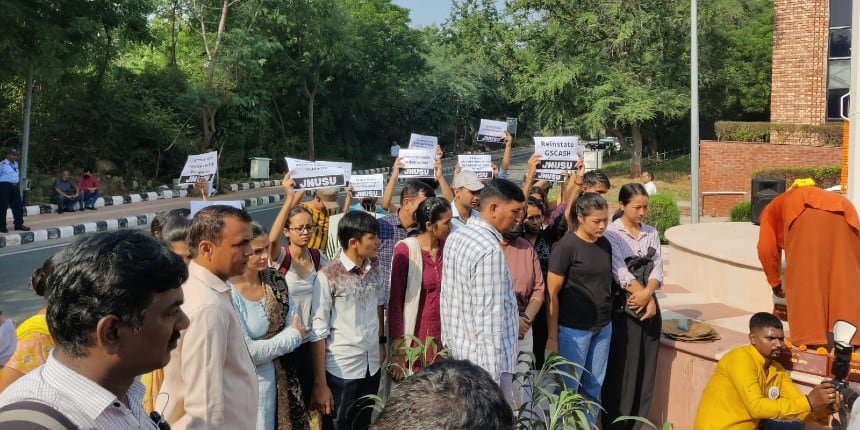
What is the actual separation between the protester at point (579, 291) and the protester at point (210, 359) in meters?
2.48

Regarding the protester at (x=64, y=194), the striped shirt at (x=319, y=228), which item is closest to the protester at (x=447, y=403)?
the striped shirt at (x=319, y=228)

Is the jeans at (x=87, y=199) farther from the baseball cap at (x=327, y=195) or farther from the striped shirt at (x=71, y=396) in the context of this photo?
the striped shirt at (x=71, y=396)

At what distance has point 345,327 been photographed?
14.1ft

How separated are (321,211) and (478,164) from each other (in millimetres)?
1989

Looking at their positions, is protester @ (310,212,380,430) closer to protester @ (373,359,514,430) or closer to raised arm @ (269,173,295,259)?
raised arm @ (269,173,295,259)

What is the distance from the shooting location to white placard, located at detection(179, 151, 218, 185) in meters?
6.82

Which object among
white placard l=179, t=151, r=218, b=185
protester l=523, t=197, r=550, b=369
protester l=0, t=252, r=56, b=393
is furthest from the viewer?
white placard l=179, t=151, r=218, b=185

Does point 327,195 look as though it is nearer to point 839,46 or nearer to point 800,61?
point 800,61

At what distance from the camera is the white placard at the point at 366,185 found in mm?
7324

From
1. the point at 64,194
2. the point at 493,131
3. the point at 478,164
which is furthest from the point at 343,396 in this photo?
the point at 64,194

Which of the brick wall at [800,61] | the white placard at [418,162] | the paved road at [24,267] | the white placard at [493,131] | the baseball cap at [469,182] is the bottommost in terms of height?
the paved road at [24,267]

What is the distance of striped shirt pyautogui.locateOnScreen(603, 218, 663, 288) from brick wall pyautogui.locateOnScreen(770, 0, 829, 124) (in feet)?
60.5

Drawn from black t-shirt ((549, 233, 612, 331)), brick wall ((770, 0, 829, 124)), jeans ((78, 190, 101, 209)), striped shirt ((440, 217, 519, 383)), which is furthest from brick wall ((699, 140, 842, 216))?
striped shirt ((440, 217, 519, 383))

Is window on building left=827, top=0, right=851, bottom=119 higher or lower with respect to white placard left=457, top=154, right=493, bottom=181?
higher
